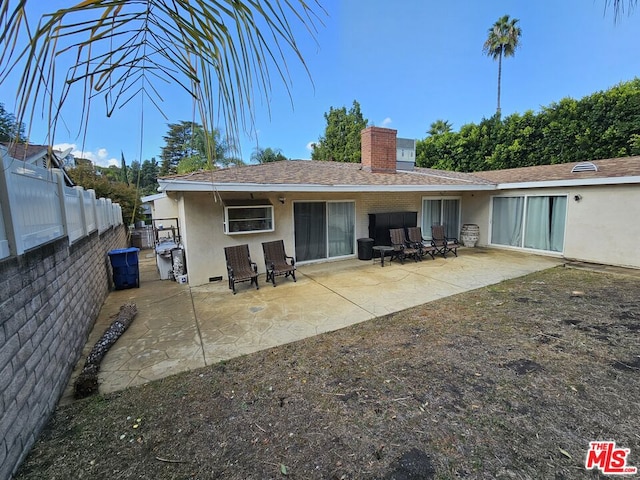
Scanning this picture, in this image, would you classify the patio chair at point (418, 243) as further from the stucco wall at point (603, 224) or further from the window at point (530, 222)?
the stucco wall at point (603, 224)

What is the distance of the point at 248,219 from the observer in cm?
763

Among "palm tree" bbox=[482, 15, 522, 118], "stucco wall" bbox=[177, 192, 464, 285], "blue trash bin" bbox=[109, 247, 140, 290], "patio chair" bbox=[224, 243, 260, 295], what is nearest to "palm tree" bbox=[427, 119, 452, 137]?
"palm tree" bbox=[482, 15, 522, 118]

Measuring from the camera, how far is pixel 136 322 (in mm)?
5008

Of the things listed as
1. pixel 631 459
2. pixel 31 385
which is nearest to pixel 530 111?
pixel 631 459

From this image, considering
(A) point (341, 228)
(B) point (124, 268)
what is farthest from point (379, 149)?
(B) point (124, 268)

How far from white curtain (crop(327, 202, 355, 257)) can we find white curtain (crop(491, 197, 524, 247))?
546cm

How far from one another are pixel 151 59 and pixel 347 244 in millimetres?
9021

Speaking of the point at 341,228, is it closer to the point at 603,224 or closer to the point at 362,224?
the point at 362,224

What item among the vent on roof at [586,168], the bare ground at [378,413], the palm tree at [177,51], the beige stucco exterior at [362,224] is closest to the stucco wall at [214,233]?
the beige stucco exterior at [362,224]

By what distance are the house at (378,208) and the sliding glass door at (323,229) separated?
3 cm

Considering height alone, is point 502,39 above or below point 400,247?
above

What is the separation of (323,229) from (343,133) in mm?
24706

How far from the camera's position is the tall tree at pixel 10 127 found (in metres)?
0.55

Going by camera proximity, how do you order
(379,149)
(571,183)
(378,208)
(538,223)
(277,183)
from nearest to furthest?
(277,183)
(571,183)
(538,223)
(378,208)
(379,149)
